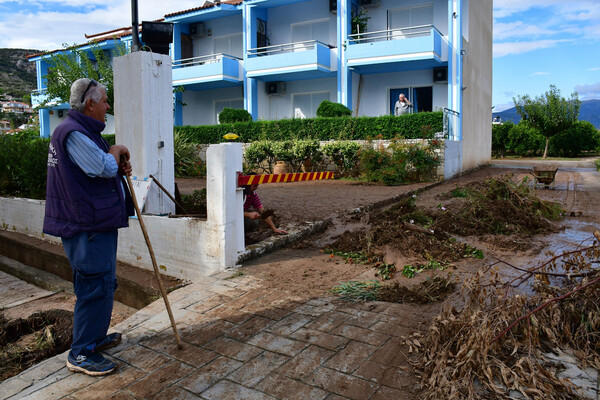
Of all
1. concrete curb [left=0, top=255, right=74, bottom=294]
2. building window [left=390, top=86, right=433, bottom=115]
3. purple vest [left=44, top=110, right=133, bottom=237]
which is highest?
building window [left=390, top=86, right=433, bottom=115]

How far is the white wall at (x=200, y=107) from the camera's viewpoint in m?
25.2

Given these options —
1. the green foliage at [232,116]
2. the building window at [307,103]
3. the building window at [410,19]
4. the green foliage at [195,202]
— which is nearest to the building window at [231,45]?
the building window at [307,103]

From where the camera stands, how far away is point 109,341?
3.51 meters

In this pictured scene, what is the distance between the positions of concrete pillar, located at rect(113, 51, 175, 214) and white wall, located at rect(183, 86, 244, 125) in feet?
61.4

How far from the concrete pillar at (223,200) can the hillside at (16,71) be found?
2706 inches

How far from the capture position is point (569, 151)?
31312 millimetres

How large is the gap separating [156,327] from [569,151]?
111 feet

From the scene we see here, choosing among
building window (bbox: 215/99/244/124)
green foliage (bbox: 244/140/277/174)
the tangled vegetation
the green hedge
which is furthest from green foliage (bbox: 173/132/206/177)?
the tangled vegetation

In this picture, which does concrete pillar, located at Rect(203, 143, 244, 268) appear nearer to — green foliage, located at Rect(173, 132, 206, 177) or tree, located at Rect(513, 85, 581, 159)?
green foliage, located at Rect(173, 132, 206, 177)

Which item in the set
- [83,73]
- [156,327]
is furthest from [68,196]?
[83,73]

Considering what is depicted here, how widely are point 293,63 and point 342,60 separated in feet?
6.97

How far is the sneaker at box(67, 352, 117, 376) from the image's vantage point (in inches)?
123

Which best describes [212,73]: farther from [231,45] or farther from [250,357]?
[250,357]

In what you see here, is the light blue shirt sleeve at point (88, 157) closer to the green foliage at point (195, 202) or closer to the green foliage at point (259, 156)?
the green foliage at point (195, 202)
